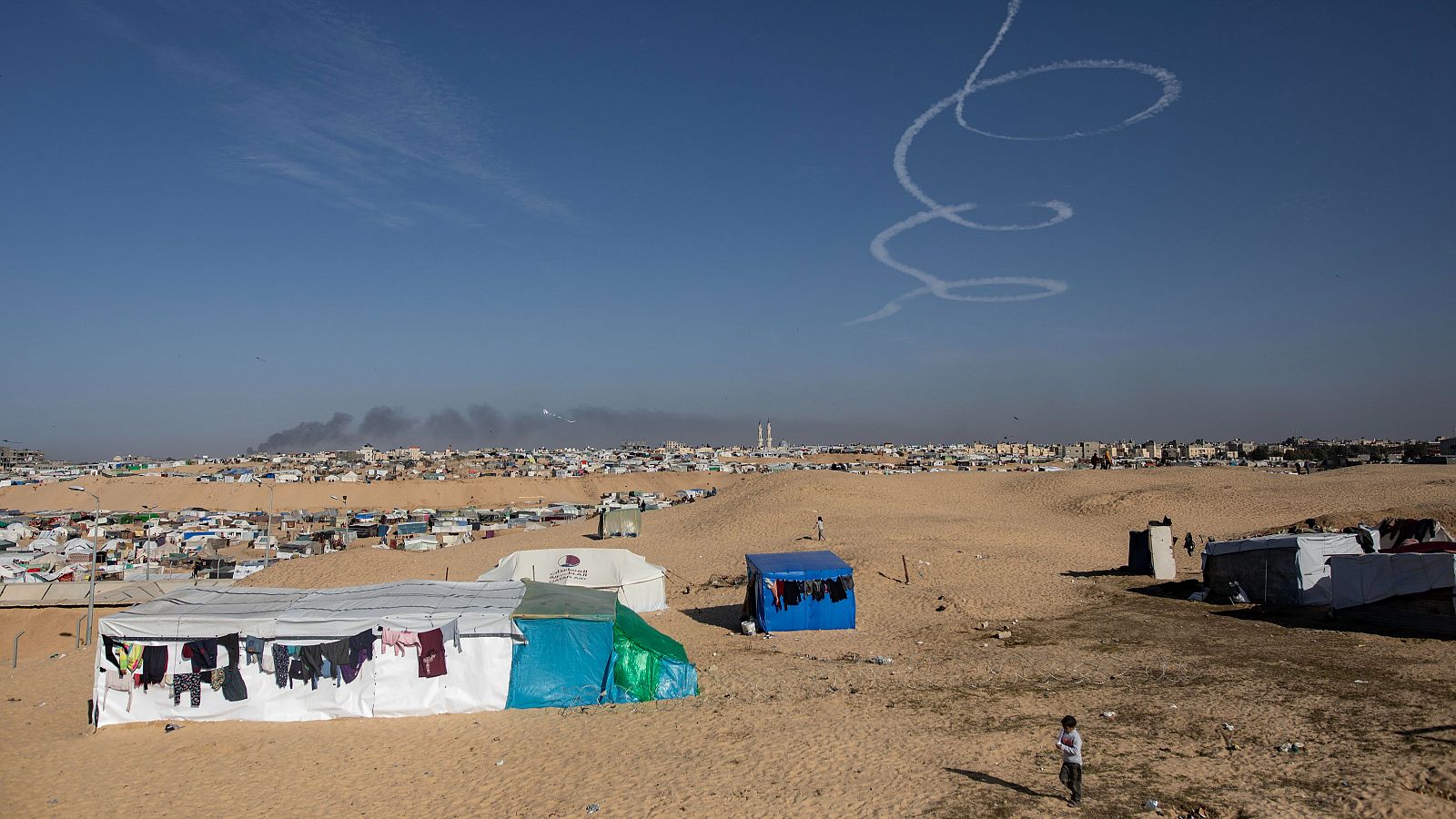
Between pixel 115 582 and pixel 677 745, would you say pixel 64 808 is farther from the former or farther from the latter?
pixel 115 582

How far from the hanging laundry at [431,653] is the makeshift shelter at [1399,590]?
18598mm

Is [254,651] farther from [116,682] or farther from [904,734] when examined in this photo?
[904,734]

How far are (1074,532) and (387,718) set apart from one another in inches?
1257

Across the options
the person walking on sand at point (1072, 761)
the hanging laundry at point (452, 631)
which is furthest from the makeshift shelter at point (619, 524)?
the person walking on sand at point (1072, 761)

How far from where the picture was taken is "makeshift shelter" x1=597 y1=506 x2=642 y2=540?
39.3 metres

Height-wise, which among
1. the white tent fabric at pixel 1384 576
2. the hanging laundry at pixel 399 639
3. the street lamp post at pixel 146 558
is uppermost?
the white tent fabric at pixel 1384 576

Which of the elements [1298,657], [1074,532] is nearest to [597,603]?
[1298,657]

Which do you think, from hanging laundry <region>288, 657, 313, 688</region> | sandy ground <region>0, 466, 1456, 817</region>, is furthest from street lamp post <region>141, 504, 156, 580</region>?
hanging laundry <region>288, 657, 313, 688</region>

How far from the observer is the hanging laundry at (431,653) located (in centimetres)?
1384

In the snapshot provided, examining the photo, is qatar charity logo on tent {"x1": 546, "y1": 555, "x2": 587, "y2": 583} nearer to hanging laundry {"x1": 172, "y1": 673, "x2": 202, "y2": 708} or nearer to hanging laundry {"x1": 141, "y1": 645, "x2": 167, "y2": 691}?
hanging laundry {"x1": 172, "y1": 673, "x2": 202, "y2": 708}

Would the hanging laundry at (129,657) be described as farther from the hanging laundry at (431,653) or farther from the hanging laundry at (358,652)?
the hanging laundry at (431,653)

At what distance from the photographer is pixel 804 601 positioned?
66.0 feet

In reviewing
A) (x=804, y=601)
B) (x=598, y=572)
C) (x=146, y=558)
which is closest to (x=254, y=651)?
(x=598, y=572)

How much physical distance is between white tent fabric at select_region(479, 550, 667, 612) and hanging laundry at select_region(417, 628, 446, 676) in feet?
29.3
